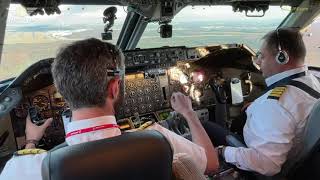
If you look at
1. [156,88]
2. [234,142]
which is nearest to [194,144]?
[234,142]

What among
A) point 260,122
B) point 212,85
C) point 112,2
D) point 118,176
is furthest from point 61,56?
point 212,85

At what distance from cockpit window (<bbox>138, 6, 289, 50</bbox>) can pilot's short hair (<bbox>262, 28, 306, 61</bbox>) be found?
66.8 inches

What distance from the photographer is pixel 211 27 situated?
13.5 feet

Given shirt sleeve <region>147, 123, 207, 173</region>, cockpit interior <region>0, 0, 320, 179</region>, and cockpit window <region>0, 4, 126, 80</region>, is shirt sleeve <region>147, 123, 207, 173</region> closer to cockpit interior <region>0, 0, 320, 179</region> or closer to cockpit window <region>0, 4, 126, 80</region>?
cockpit interior <region>0, 0, 320, 179</region>

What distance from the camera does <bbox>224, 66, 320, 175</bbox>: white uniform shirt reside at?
186 cm

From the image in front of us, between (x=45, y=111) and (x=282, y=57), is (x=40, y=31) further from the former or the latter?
(x=282, y=57)

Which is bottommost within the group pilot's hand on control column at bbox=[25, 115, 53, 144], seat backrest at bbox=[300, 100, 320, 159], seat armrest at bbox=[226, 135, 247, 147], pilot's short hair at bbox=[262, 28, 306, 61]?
seat armrest at bbox=[226, 135, 247, 147]

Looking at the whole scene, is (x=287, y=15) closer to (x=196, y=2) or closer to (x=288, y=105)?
(x=196, y=2)

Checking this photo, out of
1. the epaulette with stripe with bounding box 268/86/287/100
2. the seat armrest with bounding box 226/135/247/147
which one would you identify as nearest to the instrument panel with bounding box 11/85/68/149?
the seat armrest with bounding box 226/135/247/147

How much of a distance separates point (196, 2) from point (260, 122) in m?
1.96

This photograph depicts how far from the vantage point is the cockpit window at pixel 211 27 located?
3881mm

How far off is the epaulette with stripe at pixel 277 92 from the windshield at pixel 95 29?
1.63ft

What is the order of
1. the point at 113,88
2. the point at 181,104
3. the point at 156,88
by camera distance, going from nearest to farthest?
the point at 113,88
the point at 181,104
the point at 156,88

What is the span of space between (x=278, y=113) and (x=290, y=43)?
15.5 inches
